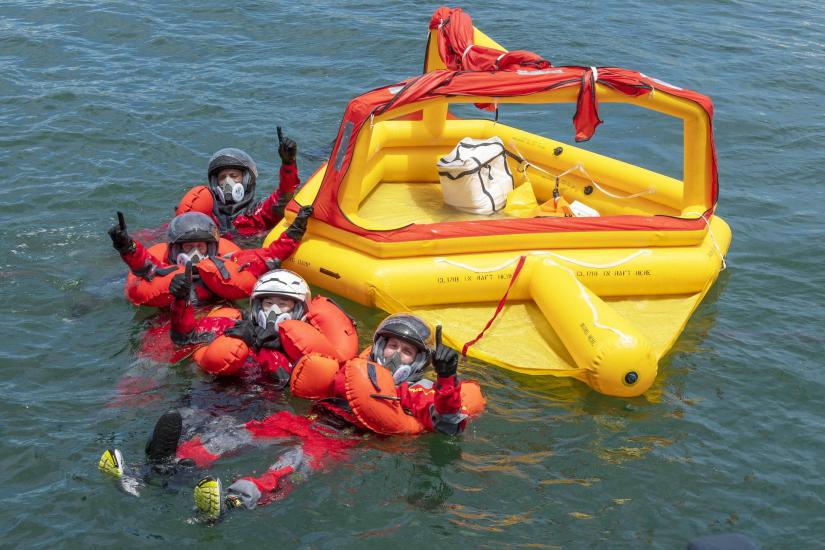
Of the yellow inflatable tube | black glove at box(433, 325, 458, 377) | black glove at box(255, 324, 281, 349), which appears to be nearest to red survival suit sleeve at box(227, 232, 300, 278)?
black glove at box(255, 324, 281, 349)

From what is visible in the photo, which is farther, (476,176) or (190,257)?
(476,176)

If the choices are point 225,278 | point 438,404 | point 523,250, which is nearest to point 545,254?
point 523,250

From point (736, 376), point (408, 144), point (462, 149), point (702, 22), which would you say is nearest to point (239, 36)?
point (408, 144)

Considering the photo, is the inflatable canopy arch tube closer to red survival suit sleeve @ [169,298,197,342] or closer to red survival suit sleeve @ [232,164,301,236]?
red survival suit sleeve @ [232,164,301,236]

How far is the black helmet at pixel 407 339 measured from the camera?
6781 mm

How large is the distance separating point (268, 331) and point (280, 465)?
1312 mm

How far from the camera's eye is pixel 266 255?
8664 mm

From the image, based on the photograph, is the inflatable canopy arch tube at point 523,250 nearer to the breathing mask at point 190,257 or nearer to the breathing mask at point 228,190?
the breathing mask at point 228,190

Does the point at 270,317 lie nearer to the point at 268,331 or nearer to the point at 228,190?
A: the point at 268,331

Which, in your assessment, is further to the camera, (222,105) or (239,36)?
(239,36)

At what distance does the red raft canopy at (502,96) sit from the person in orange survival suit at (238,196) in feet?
1.99

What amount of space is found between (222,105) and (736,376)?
8.39 m

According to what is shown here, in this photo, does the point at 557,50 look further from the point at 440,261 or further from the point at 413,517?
the point at 413,517

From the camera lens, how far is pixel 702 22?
17391 millimetres
